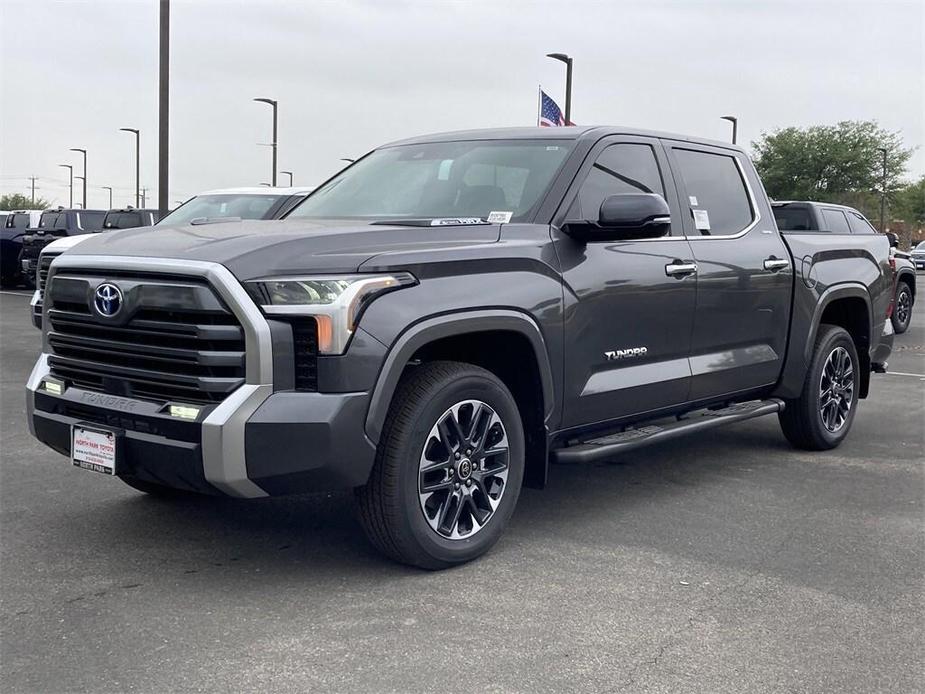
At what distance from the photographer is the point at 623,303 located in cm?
509

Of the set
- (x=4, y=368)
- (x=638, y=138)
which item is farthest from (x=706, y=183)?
(x=4, y=368)

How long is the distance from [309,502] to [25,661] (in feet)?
6.79

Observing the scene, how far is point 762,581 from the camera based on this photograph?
4320 mm

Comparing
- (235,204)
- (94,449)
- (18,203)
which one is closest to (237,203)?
(235,204)

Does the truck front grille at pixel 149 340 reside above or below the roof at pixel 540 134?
below

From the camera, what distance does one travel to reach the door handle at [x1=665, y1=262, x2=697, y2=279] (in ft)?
17.7

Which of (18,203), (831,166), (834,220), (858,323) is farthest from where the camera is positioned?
(18,203)

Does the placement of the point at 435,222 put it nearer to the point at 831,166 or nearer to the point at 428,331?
the point at 428,331

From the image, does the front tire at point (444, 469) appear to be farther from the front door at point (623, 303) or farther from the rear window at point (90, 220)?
the rear window at point (90, 220)

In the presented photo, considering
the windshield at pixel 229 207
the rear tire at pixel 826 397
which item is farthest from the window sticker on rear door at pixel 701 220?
the windshield at pixel 229 207

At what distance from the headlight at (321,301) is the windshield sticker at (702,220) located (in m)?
2.52

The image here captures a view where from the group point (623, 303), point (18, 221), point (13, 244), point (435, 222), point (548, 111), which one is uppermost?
point (548, 111)

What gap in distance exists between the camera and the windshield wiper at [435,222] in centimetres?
464

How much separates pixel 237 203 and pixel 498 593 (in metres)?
9.56
